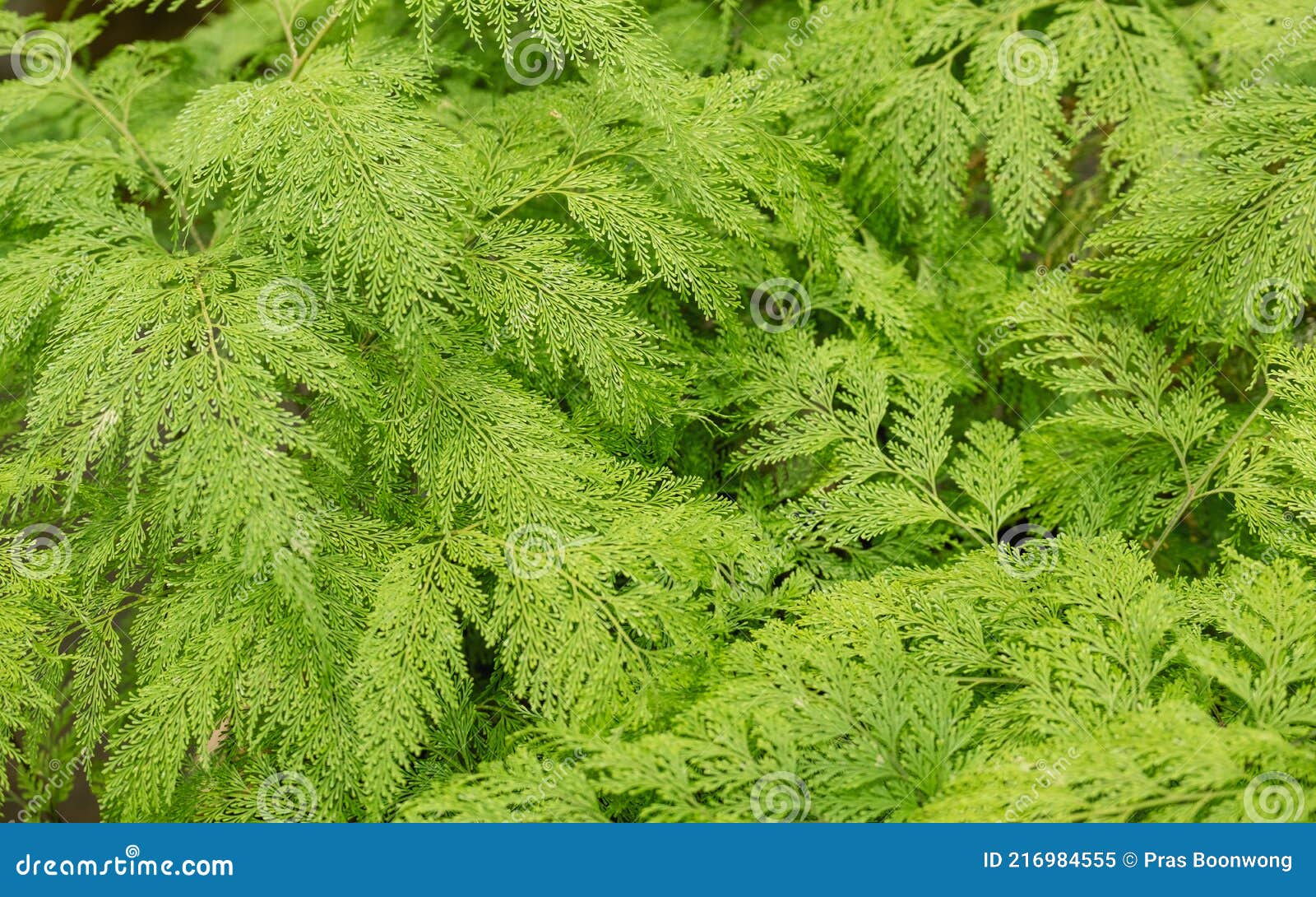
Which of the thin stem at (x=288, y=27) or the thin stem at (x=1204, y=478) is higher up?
the thin stem at (x=288, y=27)

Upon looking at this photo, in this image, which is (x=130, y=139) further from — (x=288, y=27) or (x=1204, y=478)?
(x=1204, y=478)

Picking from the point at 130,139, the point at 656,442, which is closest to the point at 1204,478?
the point at 656,442

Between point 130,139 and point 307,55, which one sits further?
point 130,139

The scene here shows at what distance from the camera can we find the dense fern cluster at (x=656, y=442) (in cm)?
90

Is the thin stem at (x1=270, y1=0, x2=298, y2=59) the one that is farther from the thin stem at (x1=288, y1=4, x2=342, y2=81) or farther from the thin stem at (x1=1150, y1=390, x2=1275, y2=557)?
the thin stem at (x1=1150, y1=390, x2=1275, y2=557)

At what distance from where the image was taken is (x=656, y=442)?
3.89ft

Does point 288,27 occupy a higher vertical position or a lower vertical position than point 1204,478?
higher

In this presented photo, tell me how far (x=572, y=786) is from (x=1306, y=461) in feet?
2.70

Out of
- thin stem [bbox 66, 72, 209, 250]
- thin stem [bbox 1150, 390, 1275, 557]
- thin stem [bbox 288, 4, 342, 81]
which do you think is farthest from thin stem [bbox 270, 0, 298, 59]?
thin stem [bbox 1150, 390, 1275, 557]

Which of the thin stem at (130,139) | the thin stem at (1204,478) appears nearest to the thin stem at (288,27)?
the thin stem at (130,139)

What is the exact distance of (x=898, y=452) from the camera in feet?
4.16

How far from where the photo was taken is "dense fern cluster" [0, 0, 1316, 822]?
90 centimetres

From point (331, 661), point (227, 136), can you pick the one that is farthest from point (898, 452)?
point (227, 136)

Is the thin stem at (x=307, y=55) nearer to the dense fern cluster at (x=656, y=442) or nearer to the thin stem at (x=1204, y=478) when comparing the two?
the dense fern cluster at (x=656, y=442)
